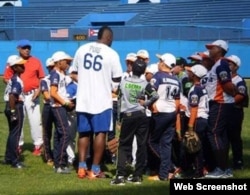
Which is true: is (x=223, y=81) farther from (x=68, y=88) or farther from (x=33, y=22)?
(x=33, y=22)

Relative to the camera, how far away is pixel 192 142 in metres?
9.87

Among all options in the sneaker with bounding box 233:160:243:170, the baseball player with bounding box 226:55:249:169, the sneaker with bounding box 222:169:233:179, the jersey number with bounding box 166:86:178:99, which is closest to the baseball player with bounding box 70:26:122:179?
the jersey number with bounding box 166:86:178:99

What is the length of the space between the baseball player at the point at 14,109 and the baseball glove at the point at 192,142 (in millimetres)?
2648

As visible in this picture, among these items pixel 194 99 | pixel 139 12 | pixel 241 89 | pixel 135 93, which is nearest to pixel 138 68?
pixel 135 93

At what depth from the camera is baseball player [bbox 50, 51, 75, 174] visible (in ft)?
34.7

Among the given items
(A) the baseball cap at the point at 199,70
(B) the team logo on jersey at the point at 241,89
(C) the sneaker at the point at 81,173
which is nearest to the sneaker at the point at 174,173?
(C) the sneaker at the point at 81,173

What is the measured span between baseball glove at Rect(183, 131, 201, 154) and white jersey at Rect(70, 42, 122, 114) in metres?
1.17

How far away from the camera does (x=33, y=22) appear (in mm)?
57906

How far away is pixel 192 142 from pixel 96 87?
1.55 metres

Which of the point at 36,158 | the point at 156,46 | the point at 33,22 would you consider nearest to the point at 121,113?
the point at 36,158

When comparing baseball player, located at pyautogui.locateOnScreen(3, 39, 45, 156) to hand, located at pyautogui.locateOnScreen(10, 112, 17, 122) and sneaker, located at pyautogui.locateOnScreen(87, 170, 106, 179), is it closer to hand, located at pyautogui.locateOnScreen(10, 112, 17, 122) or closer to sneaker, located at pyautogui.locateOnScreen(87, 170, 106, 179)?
hand, located at pyautogui.locateOnScreen(10, 112, 17, 122)

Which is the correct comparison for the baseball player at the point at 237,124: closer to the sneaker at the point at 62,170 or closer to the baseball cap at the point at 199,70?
the baseball cap at the point at 199,70

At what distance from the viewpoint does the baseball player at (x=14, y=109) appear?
1073 centimetres

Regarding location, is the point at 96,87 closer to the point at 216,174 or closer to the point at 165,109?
the point at 165,109
